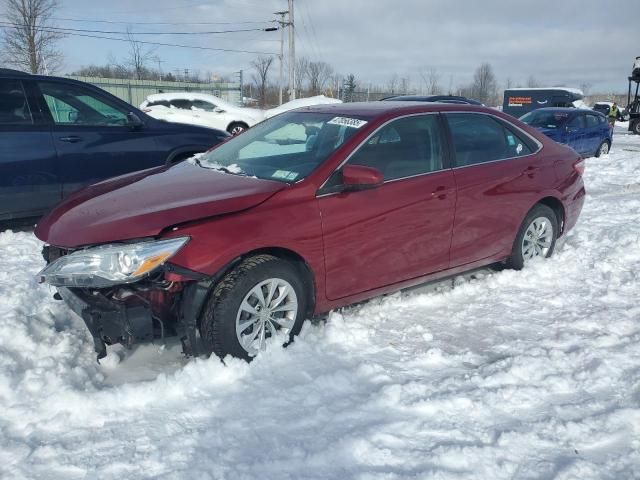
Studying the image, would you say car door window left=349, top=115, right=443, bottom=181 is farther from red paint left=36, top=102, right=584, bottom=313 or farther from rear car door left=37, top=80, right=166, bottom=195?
rear car door left=37, top=80, right=166, bottom=195

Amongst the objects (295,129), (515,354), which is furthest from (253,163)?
(515,354)

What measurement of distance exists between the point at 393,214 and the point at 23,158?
12.9 feet

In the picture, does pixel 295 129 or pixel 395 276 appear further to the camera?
pixel 295 129

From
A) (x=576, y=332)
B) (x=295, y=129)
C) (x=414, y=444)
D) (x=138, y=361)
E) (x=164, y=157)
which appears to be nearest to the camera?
(x=414, y=444)

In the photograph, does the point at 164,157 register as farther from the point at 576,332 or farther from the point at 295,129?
the point at 576,332

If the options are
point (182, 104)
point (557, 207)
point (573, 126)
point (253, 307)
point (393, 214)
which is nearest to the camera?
point (253, 307)

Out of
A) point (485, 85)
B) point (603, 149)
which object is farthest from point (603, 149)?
point (485, 85)

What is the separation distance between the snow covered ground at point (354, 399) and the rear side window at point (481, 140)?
3.99ft

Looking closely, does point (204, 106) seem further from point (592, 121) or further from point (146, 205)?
point (146, 205)

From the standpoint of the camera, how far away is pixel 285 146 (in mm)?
4082

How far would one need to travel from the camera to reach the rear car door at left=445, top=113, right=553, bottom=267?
4270 millimetres

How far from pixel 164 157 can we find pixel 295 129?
2.66 m

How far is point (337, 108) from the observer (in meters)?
4.37

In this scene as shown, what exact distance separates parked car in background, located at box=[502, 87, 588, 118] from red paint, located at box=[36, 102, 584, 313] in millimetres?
29742
